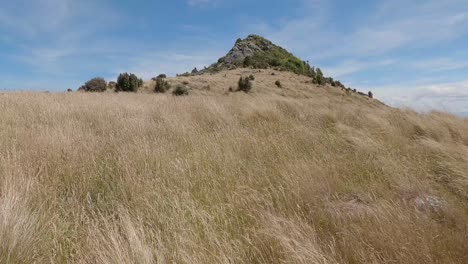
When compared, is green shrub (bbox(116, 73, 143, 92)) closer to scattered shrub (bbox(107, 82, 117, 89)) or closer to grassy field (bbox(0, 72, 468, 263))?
scattered shrub (bbox(107, 82, 117, 89))

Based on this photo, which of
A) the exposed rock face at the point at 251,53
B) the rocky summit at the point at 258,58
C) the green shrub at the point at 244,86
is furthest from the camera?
the exposed rock face at the point at 251,53

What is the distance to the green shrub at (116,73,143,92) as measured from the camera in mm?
22531

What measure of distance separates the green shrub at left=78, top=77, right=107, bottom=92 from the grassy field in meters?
18.2

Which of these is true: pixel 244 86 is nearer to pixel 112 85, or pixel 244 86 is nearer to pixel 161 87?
pixel 161 87

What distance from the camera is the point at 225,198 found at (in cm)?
272

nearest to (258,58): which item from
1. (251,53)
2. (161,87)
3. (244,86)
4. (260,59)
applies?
(260,59)

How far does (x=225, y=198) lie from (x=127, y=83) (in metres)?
21.4

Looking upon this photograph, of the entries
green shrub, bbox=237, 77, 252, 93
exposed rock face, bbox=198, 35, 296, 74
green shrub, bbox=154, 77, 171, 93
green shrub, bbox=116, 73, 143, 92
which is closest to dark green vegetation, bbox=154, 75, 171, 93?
green shrub, bbox=154, 77, 171, 93

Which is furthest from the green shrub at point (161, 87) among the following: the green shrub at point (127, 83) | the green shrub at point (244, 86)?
the green shrub at point (244, 86)

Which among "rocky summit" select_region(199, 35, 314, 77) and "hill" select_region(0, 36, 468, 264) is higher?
"rocky summit" select_region(199, 35, 314, 77)

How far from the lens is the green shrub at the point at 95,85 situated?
22.4 meters

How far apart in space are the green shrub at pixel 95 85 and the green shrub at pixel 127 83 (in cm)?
105

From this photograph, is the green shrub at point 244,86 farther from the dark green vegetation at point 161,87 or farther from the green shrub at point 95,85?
the green shrub at point 95,85

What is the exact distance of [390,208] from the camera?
7.81 ft
